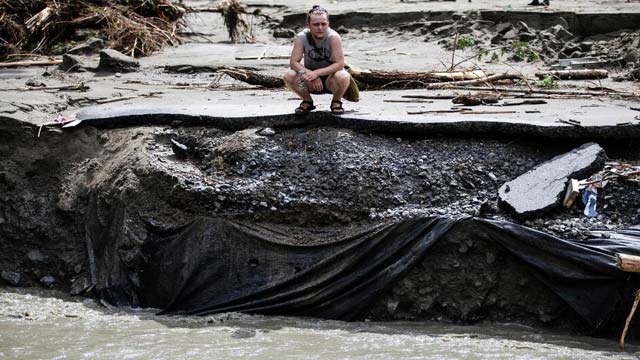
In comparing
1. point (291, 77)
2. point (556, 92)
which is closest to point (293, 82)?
point (291, 77)

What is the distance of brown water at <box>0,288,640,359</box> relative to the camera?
5762 mm

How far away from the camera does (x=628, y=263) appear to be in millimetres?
5832

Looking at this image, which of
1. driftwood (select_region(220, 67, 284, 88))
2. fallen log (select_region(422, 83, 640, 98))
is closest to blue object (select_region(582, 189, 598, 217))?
fallen log (select_region(422, 83, 640, 98))

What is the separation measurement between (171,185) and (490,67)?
4.70 metres

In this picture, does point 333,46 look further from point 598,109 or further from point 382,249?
point 598,109

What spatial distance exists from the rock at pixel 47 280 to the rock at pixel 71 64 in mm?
3821

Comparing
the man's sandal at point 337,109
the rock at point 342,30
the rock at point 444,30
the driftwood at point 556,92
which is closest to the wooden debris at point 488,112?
the man's sandal at point 337,109

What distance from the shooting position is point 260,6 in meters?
14.2

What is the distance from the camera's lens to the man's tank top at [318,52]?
22.8 ft

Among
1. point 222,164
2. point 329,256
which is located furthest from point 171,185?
point 329,256

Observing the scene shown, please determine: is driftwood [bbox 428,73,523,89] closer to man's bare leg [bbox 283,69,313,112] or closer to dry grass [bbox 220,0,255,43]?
man's bare leg [bbox 283,69,313,112]

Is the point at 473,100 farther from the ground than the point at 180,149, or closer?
farther from the ground

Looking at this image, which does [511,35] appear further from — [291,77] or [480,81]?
[291,77]

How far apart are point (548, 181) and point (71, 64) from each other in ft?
20.3
